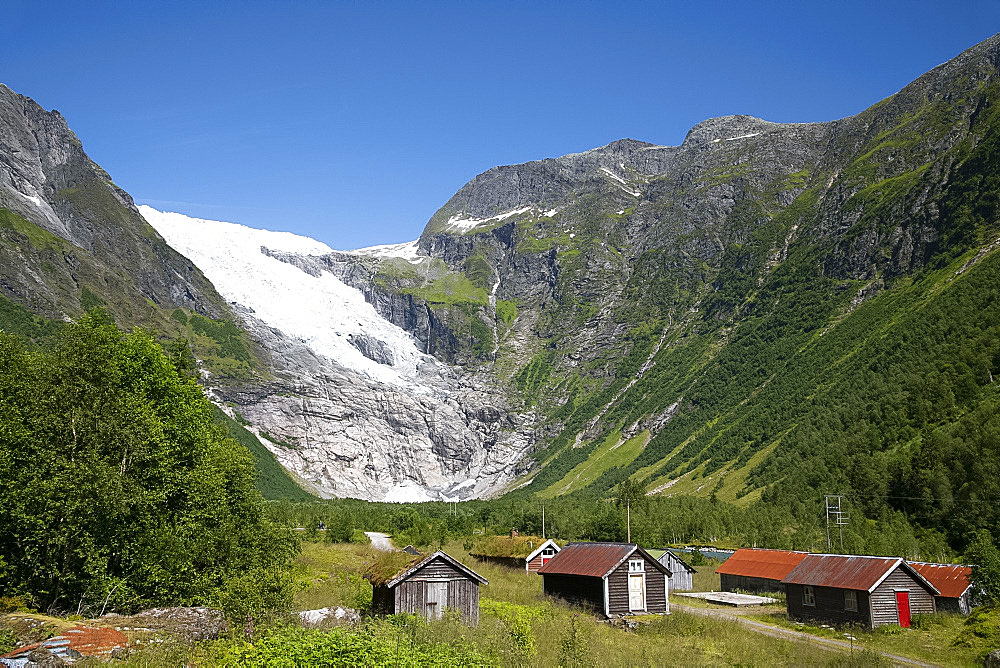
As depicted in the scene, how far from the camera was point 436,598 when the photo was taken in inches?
1241

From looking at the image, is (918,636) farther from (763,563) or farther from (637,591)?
(763,563)

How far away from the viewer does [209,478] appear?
28.4 metres

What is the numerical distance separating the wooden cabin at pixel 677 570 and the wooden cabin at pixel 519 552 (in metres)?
9.98

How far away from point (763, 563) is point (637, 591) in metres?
25.6

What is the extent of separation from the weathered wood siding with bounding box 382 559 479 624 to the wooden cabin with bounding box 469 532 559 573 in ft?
98.8

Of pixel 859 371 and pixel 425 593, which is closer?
pixel 425 593

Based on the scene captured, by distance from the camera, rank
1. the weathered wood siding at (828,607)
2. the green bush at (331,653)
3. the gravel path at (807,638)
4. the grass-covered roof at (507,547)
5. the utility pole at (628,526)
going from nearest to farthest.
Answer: the green bush at (331,653)
the gravel path at (807,638)
the weathered wood siding at (828,607)
the grass-covered roof at (507,547)
the utility pole at (628,526)

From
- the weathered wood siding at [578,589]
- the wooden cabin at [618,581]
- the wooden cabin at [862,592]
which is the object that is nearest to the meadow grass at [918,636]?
the wooden cabin at [862,592]

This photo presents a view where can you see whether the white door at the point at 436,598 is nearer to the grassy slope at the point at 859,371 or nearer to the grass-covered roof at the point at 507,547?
the grass-covered roof at the point at 507,547

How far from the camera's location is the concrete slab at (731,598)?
55.1 m

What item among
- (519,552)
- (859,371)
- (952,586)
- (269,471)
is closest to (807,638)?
(952,586)

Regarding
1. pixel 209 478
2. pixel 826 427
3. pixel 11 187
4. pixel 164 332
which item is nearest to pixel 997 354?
pixel 826 427

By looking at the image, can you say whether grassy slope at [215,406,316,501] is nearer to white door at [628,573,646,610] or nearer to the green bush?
white door at [628,573,646,610]

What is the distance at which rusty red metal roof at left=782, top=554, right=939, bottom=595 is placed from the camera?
4050cm
